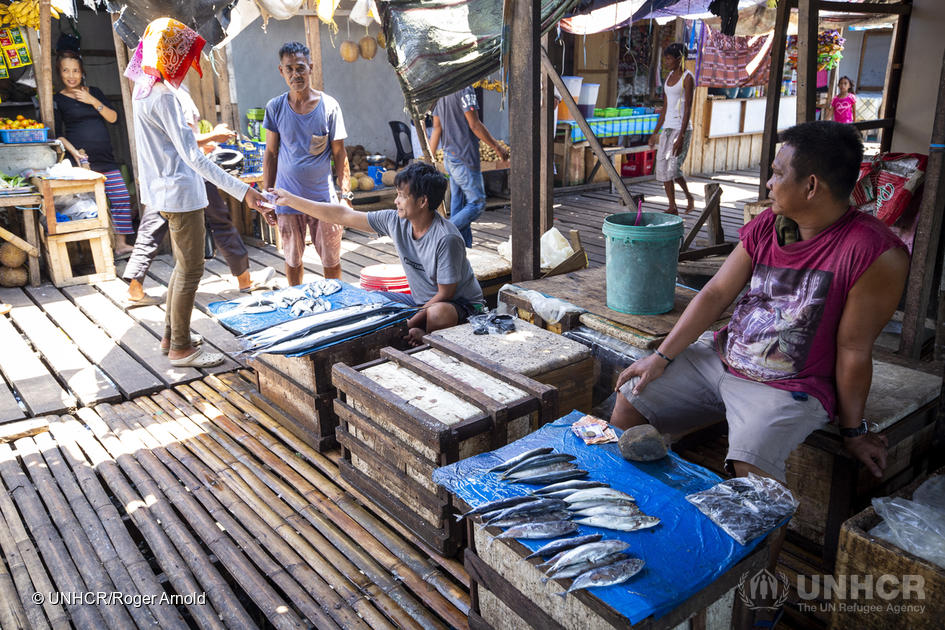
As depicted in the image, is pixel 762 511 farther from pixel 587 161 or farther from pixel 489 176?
pixel 587 161

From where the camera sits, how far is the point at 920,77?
5.87 metres

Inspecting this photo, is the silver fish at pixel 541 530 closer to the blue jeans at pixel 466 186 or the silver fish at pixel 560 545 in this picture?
the silver fish at pixel 560 545

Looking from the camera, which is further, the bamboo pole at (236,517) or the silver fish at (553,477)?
the bamboo pole at (236,517)

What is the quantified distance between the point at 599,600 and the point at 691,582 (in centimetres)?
26

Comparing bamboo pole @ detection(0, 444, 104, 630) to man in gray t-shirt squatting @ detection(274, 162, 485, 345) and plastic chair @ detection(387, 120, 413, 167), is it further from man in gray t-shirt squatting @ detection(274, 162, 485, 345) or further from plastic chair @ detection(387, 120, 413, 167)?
plastic chair @ detection(387, 120, 413, 167)

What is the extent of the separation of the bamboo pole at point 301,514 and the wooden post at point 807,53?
3974 mm

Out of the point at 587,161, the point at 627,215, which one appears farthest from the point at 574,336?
the point at 587,161

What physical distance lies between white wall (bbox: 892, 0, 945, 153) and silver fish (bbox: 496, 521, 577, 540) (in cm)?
558

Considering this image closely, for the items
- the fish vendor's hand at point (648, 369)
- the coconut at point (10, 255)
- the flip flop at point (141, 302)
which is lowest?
the flip flop at point (141, 302)

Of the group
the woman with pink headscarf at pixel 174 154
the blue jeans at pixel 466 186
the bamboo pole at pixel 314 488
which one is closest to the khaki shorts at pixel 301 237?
the woman with pink headscarf at pixel 174 154

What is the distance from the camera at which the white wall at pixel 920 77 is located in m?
5.72

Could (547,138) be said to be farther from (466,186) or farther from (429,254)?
(429,254)

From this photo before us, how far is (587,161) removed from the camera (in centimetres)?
1145

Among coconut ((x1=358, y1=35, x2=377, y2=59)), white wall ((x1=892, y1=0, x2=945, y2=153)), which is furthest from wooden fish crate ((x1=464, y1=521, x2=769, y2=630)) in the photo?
coconut ((x1=358, y1=35, x2=377, y2=59))
